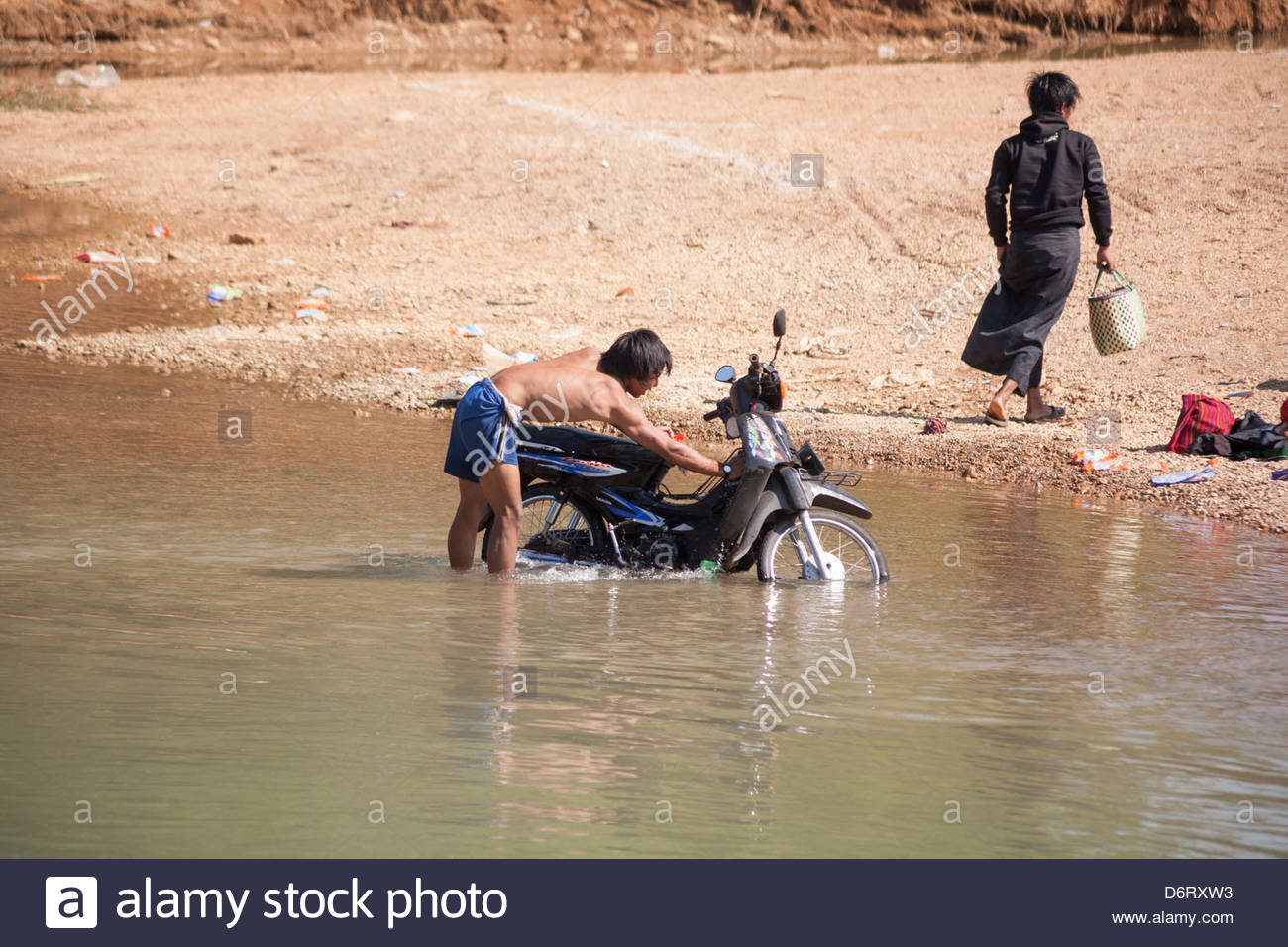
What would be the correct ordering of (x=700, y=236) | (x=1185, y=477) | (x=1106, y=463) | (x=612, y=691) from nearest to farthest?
1. (x=612, y=691)
2. (x=1185, y=477)
3. (x=1106, y=463)
4. (x=700, y=236)

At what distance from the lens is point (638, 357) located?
20.3ft

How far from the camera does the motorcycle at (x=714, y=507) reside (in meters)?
6.25

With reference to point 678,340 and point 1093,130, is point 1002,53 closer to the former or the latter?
point 1093,130

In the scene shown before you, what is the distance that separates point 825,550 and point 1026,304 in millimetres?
3827

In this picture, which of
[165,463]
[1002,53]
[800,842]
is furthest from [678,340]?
[1002,53]

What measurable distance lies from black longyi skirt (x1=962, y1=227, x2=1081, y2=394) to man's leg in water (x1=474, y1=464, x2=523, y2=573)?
4093 millimetres

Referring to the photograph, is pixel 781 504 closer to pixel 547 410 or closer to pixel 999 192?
pixel 547 410

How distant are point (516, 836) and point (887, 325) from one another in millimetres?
9197

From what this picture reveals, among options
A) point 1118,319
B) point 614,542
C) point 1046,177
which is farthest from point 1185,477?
point 614,542

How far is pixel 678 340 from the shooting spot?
12367 millimetres

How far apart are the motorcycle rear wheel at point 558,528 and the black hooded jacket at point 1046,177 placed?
3.85m

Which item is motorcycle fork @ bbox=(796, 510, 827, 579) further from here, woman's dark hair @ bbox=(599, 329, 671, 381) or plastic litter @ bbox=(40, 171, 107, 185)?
plastic litter @ bbox=(40, 171, 107, 185)

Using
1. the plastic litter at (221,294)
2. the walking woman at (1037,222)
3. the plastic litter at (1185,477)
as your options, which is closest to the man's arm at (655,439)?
the plastic litter at (1185,477)

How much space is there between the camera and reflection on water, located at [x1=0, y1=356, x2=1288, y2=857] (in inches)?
156
